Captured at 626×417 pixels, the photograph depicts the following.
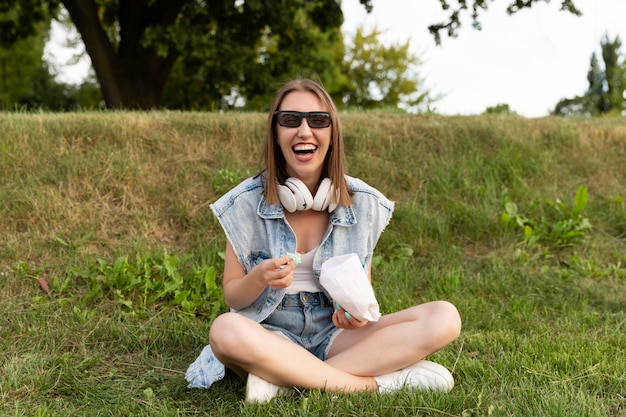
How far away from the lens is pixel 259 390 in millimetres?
2664

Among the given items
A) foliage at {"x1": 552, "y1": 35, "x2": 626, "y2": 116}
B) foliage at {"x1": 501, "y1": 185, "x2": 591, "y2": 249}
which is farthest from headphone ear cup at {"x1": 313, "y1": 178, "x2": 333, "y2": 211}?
foliage at {"x1": 552, "y1": 35, "x2": 626, "y2": 116}

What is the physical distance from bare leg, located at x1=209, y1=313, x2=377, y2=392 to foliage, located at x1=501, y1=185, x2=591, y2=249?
127 inches

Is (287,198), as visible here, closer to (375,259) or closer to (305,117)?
(305,117)

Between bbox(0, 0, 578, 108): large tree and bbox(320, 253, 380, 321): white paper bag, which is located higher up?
bbox(0, 0, 578, 108): large tree

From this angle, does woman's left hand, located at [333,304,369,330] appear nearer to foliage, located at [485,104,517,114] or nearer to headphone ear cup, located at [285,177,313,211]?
headphone ear cup, located at [285,177,313,211]

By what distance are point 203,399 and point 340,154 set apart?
1.26 m

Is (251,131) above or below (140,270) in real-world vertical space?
above

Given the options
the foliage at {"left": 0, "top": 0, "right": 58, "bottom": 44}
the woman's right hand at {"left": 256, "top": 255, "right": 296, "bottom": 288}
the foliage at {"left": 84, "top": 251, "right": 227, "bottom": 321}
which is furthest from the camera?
the foliage at {"left": 0, "top": 0, "right": 58, "bottom": 44}

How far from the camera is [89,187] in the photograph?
5.25 m

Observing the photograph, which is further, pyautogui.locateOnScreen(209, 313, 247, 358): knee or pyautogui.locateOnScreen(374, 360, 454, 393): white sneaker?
pyautogui.locateOnScreen(374, 360, 454, 393): white sneaker

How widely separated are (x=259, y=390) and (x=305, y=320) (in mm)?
403

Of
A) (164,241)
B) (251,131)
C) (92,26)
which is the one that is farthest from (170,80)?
(164,241)

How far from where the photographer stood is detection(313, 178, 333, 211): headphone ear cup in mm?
2852

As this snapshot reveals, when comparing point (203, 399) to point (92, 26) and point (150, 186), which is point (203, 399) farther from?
point (92, 26)
